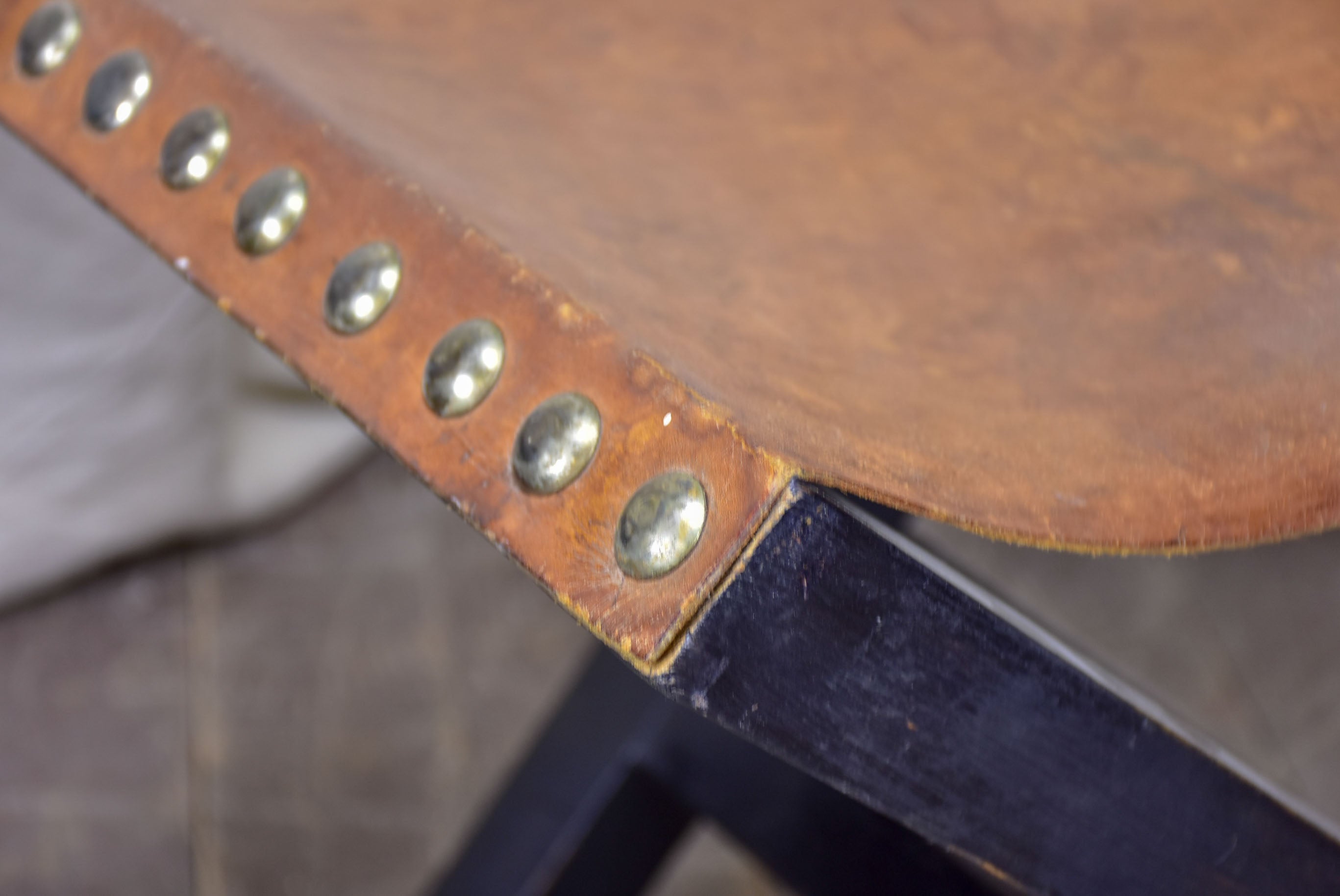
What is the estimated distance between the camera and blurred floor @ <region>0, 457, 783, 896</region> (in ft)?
3.57

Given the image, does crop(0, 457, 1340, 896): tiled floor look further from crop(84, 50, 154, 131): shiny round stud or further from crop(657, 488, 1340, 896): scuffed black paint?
crop(84, 50, 154, 131): shiny round stud

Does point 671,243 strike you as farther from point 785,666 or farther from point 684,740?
point 684,740

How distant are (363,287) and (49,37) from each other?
181 mm

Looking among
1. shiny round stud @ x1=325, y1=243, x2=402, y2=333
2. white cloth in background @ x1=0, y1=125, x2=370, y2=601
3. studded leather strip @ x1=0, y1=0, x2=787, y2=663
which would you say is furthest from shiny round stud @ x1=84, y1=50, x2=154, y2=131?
white cloth in background @ x1=0, y1=125, x2=370, y2=601

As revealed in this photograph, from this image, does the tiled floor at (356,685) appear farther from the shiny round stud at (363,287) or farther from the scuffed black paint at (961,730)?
the shiny round stud at (363,287)

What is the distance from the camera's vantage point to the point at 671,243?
0.40 m

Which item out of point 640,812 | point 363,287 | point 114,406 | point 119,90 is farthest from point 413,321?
point 114,406

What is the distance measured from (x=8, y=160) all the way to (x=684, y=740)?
28.4 inches

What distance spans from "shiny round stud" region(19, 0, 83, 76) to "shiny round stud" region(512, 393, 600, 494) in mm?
247

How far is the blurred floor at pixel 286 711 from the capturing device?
109cm

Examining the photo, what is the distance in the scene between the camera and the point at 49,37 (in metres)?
0.42

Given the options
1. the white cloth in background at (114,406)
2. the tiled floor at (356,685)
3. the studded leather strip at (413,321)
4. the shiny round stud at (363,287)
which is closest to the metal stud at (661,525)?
the studded leather strip at (413,321)

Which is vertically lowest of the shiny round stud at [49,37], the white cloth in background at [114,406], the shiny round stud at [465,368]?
the white cloth in background at [114,406]

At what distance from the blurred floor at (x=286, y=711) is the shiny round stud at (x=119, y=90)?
2.29 ft
